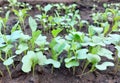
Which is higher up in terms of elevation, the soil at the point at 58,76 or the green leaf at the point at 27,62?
the green leaf at the point at 27,62

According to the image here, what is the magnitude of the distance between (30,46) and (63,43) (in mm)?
219

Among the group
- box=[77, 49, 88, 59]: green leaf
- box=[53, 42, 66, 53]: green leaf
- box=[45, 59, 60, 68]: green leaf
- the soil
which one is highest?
box=[53, 42, 66, 53]: green leaf

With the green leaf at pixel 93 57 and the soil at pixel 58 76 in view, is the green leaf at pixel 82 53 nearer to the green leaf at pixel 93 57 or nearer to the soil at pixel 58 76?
the green leaf at pixel 93 57

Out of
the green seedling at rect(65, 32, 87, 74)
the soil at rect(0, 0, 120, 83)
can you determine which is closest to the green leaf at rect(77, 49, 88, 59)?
the green seedling at rect(65, 32, 87, 74)

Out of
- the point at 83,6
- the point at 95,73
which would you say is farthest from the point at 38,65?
the point at 83,6

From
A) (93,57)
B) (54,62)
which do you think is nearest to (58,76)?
(54,62)

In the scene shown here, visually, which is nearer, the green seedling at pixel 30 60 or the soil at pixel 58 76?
the green seedling at pixel 30 60

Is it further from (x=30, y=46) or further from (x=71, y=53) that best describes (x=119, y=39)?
(x=30, y=46)

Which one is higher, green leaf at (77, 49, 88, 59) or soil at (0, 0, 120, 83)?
green leaf at (77, 49, 88, 59)

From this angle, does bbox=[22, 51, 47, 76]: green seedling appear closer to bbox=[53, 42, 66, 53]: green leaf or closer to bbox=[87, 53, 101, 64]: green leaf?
bbox=[53, 42, 66, 53]: green leaf

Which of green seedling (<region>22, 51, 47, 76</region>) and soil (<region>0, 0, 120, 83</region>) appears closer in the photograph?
green seedling (<region>22, 51, 47, 76</region>)

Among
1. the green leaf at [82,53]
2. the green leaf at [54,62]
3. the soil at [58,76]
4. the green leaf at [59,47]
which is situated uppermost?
the green leaf at [59,47]

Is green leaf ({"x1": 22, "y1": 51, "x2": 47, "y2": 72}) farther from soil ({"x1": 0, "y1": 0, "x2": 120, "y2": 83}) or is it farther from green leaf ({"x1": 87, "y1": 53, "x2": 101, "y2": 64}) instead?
green leaf ({"x1": 87, "y1": 53, "x2": 101, "y2": 64})

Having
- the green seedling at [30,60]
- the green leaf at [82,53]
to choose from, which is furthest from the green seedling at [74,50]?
Answer: the green seedling at [30,60]
